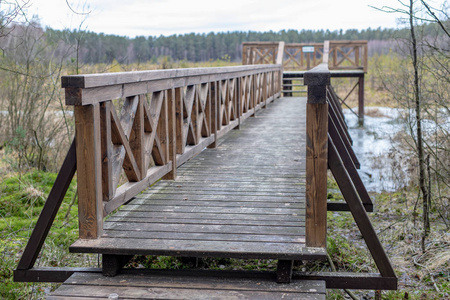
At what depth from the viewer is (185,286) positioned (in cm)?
316

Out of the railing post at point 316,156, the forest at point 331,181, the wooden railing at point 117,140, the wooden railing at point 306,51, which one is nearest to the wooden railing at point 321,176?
the railing post at point 316,156

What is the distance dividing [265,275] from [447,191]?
613 cm

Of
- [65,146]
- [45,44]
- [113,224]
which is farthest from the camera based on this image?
[65,146]

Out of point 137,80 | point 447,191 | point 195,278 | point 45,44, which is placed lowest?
point 447,191

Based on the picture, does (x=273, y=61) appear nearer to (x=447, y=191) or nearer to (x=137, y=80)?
(x=447, y=191)

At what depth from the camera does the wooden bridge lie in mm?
3215

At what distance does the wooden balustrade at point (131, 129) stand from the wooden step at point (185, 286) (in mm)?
428

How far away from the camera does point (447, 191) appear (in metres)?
8.46

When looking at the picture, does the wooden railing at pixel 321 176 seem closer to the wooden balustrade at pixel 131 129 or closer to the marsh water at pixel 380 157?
the wooden balustrade at pixel 131 129

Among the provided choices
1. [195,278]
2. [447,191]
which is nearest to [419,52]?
[447,191]

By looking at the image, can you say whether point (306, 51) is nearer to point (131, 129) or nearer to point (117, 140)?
point (131, 129)

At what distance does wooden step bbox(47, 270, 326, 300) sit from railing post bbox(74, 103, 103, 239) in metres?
0.35

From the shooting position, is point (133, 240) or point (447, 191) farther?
point (447, 191)

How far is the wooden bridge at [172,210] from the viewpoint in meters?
3.21
